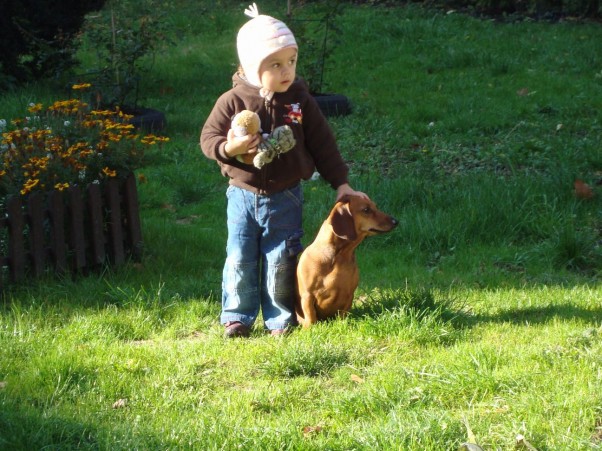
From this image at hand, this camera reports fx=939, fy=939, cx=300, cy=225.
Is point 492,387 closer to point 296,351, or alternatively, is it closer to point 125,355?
point 296,351

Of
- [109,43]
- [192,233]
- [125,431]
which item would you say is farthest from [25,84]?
[125,431]

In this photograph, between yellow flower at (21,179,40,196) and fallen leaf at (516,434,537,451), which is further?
yellow flower at (21,179,40,196)

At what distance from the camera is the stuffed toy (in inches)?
175

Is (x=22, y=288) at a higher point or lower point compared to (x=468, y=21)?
lower

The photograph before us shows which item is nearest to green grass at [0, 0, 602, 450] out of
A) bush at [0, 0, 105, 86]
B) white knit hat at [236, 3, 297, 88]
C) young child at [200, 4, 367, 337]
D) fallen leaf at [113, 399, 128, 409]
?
fallen leaf at [113, 399, 128, 409]

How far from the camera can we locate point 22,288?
18.2 feet

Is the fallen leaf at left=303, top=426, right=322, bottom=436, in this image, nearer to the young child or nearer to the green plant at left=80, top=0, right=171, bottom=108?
the young child

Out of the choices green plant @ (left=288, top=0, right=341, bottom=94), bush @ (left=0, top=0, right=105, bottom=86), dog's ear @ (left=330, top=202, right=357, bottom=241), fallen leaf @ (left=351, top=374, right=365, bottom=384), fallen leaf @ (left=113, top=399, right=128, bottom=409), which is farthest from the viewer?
green plant @ (left=288, top=0, right=341, bottom=94)

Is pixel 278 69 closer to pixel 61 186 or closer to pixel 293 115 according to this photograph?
pixel 293 115

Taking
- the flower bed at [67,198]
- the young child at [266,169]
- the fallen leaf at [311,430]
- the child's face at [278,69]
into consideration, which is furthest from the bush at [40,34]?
the fallen leaf at [311,430]

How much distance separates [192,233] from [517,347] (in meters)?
2.95

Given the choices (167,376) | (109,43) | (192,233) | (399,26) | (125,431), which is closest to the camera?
(125,431)

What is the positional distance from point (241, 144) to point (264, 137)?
0.16 m

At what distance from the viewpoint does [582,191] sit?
689cm
